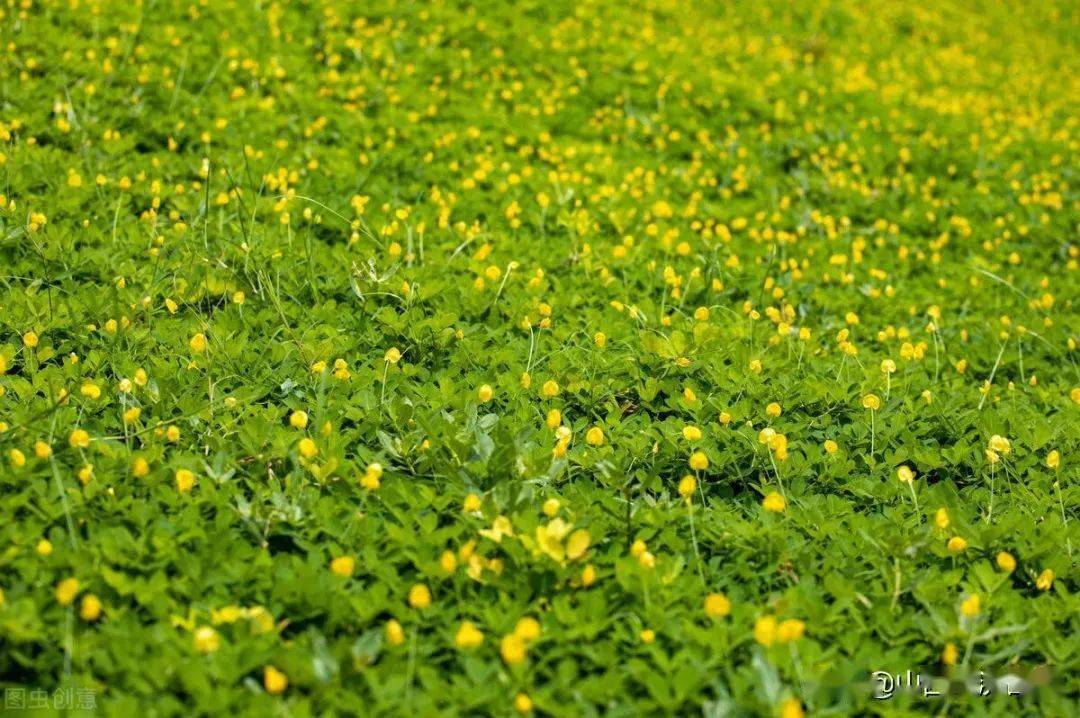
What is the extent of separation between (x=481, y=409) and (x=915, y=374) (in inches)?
79.0

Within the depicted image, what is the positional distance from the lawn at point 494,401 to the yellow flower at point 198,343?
0.02 m

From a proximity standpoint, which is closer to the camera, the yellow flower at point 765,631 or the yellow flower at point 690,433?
the yellow flower at point 765,631

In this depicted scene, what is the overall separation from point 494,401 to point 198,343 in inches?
43.6

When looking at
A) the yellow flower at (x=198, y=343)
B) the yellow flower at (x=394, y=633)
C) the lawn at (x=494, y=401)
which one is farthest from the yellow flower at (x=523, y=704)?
the yellow flower at (x=198, y=343)

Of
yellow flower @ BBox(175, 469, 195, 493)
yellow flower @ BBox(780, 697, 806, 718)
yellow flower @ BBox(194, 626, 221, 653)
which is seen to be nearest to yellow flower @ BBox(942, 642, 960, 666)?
yellow flower @ BBox(780, 697, 806, 718)

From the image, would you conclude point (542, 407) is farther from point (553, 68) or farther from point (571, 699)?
point (553, 68)

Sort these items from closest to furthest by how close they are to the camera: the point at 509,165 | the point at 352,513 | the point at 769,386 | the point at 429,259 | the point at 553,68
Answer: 1. the point at 352,513
2. the point at 769,386
3. the point at 429,259
4. the point at 509,165
5. the point at 553,68

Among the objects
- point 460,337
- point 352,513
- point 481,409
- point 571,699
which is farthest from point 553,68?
point 571,699

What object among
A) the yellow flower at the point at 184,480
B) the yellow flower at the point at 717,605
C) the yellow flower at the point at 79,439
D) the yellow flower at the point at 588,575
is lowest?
the yellow flower at the point at 588,575

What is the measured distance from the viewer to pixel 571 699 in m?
Answer: 2.16

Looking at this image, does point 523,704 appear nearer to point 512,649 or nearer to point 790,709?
point 512,649

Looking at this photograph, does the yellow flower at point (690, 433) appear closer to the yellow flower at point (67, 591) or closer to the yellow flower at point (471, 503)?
the yellow flower at point (471, 503)

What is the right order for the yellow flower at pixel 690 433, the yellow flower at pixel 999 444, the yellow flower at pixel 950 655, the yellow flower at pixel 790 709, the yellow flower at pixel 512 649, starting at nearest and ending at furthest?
1. the yellow flower at pixel 790 709
2. the yellow flower at pixel 512 649
3. the yellow flower at pixel 950 655
4. the yellow flower at pixel 690 433
5. the yellow flower at pixel 999 444

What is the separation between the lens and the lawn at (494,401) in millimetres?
2236
